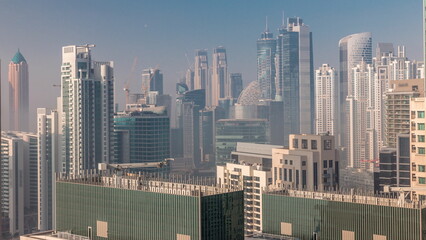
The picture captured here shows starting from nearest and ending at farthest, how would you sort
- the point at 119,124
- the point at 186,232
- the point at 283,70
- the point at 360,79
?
the point at 186,232 < the point at 119,124 < the point at 360,79 < the point at 283,70

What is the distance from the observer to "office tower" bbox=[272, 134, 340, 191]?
4153cm

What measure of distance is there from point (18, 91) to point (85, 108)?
14.6 meters

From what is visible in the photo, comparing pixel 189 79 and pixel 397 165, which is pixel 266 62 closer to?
pixel 189 79

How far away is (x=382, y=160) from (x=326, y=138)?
10.7 meters

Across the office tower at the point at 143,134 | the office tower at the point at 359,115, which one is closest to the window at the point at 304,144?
the office tower at the point at 143,134

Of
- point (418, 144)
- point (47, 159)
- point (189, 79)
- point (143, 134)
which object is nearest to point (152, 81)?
point (189, 79)

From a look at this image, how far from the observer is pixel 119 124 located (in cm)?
7375

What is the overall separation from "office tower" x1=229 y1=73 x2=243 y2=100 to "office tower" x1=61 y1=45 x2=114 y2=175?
49411mm

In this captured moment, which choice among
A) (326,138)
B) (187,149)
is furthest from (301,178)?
(187,149)

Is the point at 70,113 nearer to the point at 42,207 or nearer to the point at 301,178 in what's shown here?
the point at 42,207

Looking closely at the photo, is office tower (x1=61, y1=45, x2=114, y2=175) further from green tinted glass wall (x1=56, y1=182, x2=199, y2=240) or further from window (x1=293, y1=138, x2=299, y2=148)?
green tinted glass wall (x1=56, y1=182, x2=199, y2=240)

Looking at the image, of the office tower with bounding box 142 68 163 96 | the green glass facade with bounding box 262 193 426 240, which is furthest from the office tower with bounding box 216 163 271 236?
the office tower with bounding box 142 68 163 96

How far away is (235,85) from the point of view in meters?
111

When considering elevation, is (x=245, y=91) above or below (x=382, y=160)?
above
